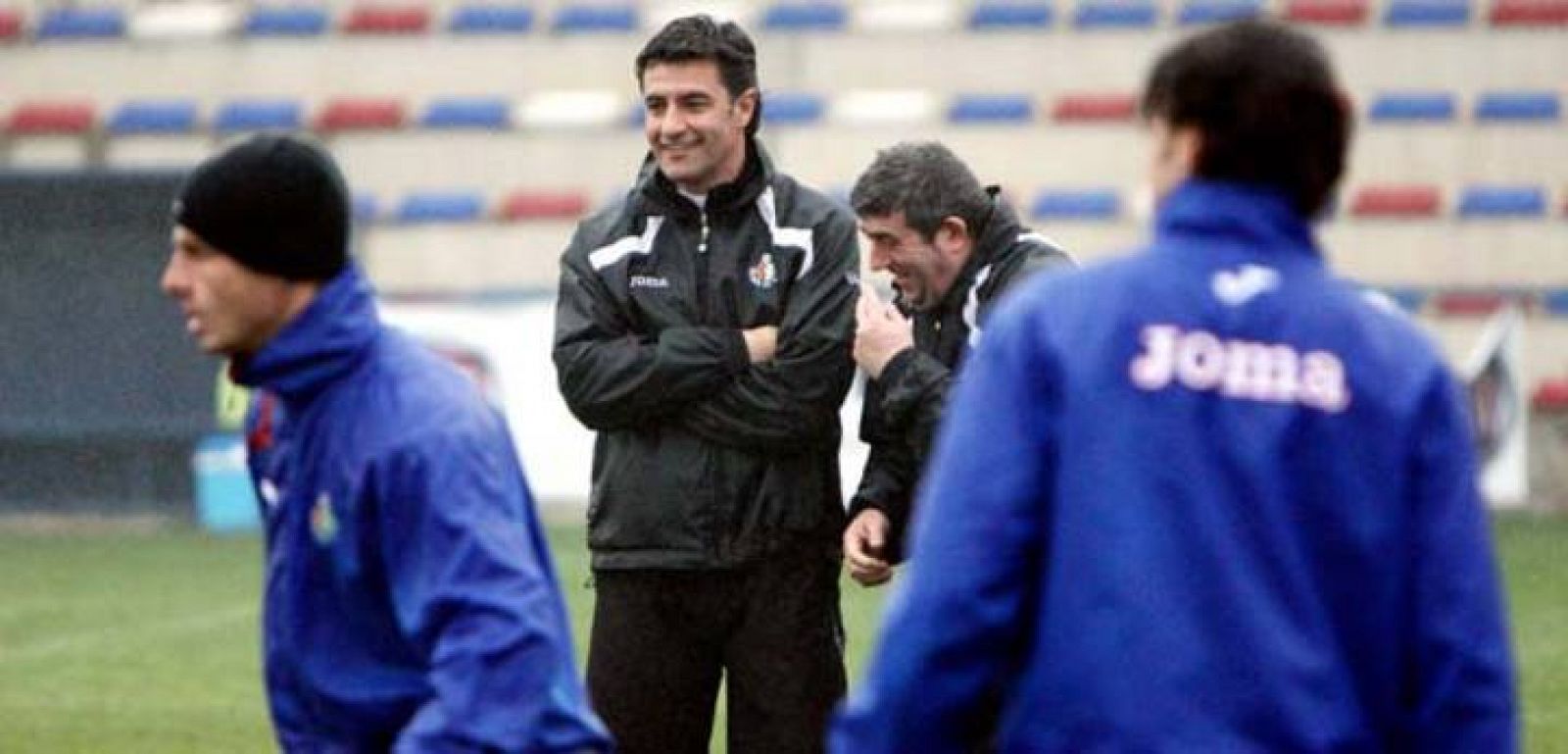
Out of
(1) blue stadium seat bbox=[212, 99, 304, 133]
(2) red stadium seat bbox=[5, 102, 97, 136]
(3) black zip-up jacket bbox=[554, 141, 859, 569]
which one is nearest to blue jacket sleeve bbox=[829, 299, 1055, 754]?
(3) black zip-up jacket bbox=[554, 141, 859, 569]

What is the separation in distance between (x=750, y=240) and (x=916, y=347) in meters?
0.49

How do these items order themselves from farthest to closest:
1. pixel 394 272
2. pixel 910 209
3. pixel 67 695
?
pixel 394 272 < pixel 67 695 < pixel 910 209

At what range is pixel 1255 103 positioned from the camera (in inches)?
151

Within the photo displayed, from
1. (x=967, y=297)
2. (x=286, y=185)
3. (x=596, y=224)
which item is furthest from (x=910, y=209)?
(x=286, y=185)

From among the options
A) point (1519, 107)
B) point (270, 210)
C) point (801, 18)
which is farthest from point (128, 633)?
point (1519, 107)

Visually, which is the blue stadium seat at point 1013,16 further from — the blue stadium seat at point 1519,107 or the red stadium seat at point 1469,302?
the red stadium seat at point 1469,302

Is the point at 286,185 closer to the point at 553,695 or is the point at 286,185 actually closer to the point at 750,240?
the point at 553,695

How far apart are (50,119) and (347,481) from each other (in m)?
19.5

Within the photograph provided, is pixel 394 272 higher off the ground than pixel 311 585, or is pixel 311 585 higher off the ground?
pixel 311 585

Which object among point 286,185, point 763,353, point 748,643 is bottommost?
point 748,643

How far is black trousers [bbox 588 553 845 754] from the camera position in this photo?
7469mm

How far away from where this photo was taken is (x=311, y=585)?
4.59 m

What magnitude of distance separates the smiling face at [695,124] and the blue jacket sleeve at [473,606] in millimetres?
3037

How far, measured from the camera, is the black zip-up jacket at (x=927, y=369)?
23.3ft
